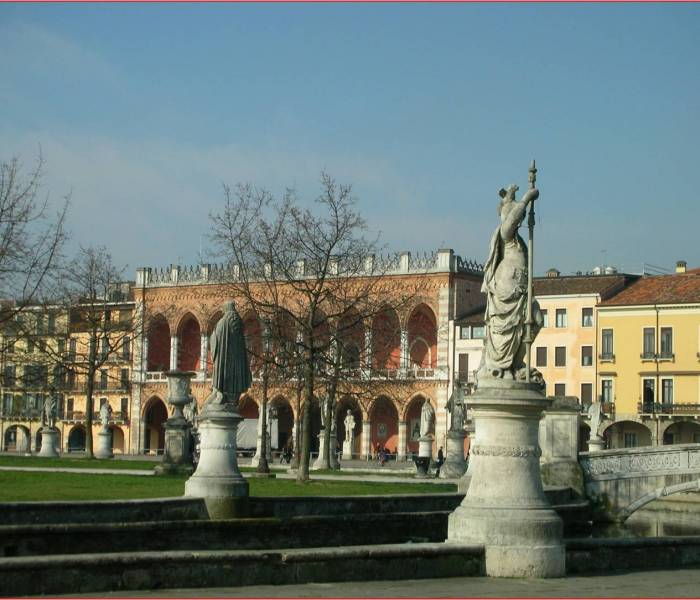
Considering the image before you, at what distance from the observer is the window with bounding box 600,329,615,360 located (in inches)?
2889

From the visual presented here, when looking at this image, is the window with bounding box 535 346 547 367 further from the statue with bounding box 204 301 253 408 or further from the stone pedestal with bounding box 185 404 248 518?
the stone pedestal with bounding box 185 404 248 518

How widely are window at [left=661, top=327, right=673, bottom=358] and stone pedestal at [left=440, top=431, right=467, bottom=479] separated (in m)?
32.5

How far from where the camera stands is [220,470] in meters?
19.1

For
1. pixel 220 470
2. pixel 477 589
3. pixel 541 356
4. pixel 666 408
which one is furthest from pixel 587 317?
pixel 477 589

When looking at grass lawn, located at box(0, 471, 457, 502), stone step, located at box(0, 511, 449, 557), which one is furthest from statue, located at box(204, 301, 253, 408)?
grass lawn, located at box(0, 471, 457, 502)

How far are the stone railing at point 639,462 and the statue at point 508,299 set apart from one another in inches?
643

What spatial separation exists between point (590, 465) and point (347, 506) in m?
11.2

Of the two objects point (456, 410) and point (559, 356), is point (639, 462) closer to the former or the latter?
point (456, 410)

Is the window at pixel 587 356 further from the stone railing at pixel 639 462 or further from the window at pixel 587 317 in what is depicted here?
the stone railing at pixel 639 462

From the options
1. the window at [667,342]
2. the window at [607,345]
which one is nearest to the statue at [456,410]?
the window at [667,342]

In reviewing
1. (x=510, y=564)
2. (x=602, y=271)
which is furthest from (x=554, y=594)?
(x=602, y=271)

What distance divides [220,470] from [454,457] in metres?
22.5

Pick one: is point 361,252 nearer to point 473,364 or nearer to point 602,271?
point 473,364

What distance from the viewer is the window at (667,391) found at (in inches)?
2783
